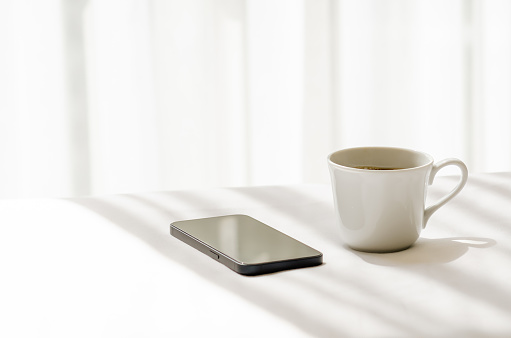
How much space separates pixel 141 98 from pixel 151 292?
1.27m

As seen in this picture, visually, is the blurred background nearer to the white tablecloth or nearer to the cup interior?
the white tablecloth

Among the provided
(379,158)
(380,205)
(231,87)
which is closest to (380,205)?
(380,205)

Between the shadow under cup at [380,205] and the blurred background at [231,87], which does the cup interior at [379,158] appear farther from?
the blurred background at [231,87]

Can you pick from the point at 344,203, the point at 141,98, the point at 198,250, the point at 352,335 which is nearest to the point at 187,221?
the point at 198,250

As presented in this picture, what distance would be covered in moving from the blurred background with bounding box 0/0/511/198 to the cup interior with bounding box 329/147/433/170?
112cm

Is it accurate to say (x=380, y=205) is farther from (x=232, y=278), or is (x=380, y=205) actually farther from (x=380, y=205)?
(x=232, y=278)

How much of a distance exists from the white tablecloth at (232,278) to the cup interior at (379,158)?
77 millimetres

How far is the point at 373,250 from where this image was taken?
28.6 inches

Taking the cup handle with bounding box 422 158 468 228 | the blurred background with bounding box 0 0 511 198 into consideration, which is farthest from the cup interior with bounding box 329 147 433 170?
the blurred background with bounding box 0 0 511 198

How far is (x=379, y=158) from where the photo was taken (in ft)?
2.64

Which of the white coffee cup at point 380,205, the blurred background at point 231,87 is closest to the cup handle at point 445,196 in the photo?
the white coffee cup at point 380,205

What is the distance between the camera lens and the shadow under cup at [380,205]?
0.71m

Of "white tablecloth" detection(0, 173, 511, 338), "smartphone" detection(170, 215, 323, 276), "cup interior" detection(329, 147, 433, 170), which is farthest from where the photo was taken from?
"cup interior" detection(329, 147, 433, 170)

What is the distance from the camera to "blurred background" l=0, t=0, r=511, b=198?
180 centimetres
